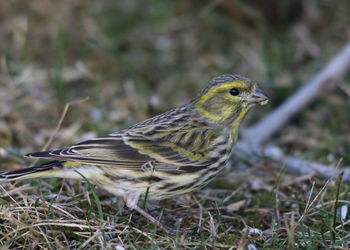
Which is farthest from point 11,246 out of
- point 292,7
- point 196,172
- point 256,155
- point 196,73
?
point 292,7

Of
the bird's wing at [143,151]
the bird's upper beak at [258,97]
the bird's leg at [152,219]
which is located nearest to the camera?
the bird's leg at [152,219]

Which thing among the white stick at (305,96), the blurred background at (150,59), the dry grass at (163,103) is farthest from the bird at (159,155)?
the white stick at (305,96)

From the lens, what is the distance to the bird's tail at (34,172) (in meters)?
3.97

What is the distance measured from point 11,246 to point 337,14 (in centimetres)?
549

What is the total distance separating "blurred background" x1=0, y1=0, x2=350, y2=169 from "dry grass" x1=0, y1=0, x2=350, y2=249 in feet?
0.05

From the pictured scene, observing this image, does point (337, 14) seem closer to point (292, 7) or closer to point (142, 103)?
point (292, 7)

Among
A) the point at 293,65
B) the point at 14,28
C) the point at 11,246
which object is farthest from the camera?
the point at 14,28

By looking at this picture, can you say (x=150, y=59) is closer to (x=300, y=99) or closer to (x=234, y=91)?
(x=300, y=99)

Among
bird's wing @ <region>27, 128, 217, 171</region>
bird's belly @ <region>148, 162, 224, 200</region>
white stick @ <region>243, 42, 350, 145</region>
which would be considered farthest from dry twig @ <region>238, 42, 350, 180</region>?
bird's belly @ <region>148, 162, 224, 200</region>

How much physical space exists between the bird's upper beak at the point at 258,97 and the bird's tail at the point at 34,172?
1.46 m

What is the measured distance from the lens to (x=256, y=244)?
12.6ft

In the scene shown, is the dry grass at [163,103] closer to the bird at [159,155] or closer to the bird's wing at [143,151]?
the bird at [159,155]

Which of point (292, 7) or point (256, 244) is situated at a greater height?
point (292, 7)

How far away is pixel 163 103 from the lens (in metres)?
6.71
